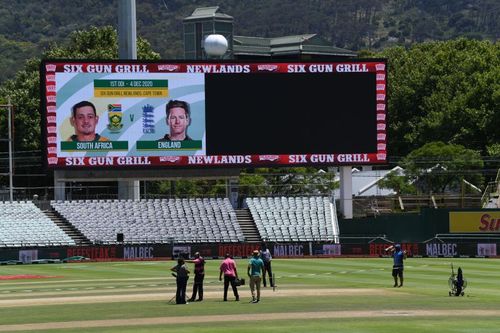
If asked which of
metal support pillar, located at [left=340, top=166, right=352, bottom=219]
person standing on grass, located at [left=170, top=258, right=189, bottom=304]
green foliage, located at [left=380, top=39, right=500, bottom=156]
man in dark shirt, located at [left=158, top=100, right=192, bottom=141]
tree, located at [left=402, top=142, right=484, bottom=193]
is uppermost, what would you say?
green foliage, located at [left=380, top=39, right=500, bottom=156]

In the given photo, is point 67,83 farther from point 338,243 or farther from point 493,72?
point 493,72

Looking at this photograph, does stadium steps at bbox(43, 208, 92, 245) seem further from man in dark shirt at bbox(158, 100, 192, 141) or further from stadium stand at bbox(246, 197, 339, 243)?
stadium stand at bbox(246, 197, 339, 243)

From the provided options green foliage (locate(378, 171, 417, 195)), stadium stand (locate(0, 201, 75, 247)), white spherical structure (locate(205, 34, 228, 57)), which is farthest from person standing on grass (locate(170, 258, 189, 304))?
green foliage (locate(378, 171, 417, 195))

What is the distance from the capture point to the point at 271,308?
128 feet

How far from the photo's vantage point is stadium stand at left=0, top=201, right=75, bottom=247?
3063 inches

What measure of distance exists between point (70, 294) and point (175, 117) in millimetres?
33198

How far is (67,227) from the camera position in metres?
81.4

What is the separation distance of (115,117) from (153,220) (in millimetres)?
8760

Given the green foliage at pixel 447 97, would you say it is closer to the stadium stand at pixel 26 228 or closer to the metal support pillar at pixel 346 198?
the metal support pillar at pixel 346 198

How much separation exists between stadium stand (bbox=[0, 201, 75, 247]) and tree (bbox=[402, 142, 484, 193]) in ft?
110

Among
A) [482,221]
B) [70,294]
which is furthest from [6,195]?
[70,294]

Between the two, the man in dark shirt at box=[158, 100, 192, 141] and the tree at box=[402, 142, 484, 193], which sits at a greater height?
the man in dark shirt at box=[158, 100, 192, 141]

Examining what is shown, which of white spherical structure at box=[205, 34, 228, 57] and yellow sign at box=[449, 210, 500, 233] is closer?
yellow sign at box=[449, 210, 500, 233]

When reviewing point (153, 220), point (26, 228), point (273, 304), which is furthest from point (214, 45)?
point (273, 304)
